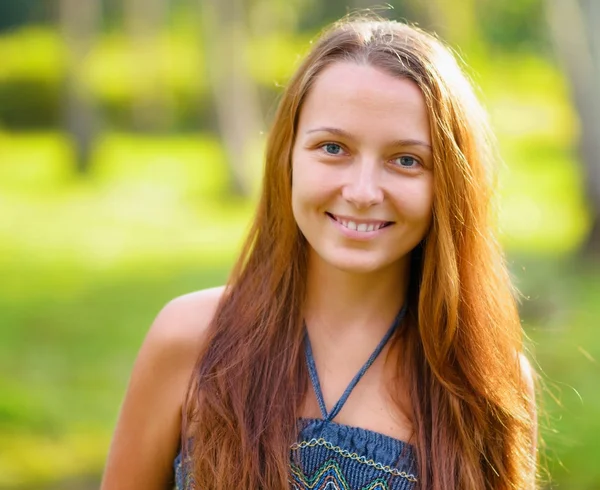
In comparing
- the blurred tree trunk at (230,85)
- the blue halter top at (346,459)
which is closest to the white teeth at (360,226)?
the blue halter top at (346,459)

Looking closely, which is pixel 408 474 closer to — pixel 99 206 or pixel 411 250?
pixel 411 250

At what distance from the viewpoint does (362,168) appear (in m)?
2.09

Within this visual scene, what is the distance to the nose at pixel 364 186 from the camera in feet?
6.80

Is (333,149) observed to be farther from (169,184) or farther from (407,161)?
(169,184)

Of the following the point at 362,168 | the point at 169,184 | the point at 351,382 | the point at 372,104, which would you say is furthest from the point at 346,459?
the point at 169,184

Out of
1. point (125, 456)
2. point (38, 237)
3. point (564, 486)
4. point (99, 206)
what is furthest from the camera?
point (99, 206)

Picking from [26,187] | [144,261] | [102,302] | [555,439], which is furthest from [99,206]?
[555,439]

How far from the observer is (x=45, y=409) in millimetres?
5793

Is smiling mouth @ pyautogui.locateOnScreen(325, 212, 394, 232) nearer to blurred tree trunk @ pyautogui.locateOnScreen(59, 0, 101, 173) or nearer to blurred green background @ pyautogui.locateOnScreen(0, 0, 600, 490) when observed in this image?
blurred green background @ pyautogui.locateOnScreen(0, 0, 600, 490)

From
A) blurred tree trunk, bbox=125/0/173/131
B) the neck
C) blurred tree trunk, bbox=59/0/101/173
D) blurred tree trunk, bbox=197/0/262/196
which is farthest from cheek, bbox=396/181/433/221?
blurred tree trunk, bbox=125/0/173/131

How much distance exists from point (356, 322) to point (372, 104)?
0.57 metres

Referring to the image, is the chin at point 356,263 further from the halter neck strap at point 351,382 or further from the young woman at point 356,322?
the halter neck strap at point 351,382

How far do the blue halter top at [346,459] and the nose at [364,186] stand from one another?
0.53 meters

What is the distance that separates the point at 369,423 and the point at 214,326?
43cm
